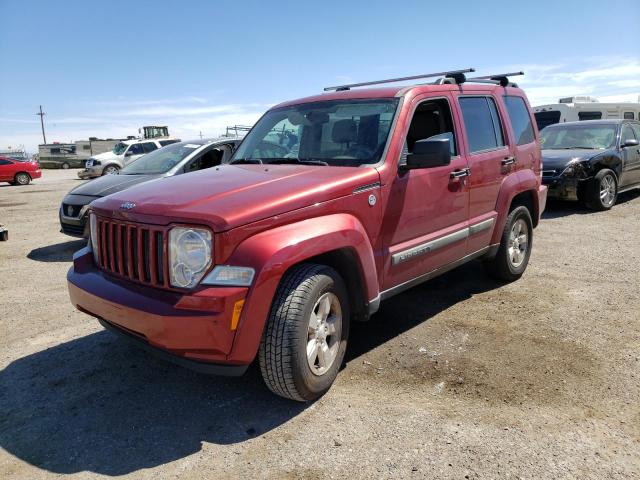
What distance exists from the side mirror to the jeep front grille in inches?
73.7

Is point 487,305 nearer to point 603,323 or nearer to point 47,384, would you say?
point 603,323

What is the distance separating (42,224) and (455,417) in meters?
10.3

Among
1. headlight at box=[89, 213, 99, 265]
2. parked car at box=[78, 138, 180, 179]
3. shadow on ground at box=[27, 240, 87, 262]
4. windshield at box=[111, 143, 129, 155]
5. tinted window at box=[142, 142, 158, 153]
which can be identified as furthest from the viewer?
windshield at box=[111, 143, 129, 155]

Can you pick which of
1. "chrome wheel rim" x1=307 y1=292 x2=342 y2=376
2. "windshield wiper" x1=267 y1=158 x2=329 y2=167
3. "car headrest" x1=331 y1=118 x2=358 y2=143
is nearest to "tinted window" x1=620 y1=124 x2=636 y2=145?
"car headrest" x1=331 y1=118 x2=358 y2=143

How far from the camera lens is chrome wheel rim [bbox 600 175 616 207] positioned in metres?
9.66

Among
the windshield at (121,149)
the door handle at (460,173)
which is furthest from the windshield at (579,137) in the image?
the windshield at (121,149)

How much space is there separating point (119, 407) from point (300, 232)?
1651 millimetres

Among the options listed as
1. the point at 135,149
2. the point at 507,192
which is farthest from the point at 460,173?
the point at 135,149

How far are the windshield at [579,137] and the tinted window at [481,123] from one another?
6.07 meters

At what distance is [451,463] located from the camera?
2.61 meters

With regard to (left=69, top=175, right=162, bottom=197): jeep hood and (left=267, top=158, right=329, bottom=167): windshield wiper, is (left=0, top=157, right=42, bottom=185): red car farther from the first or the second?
(left=267, top=158, right=329, bottom=167): windshield wiper

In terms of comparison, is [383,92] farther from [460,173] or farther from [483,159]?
[483,159]

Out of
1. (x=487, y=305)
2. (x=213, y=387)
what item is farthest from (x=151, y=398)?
(x=487, y=305)

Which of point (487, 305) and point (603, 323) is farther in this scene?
point (487, 305)
